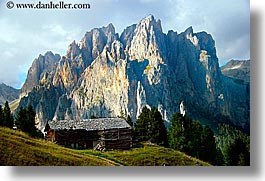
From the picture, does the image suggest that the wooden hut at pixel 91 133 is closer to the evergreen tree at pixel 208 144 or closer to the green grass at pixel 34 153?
the green grass at pixel 34 153

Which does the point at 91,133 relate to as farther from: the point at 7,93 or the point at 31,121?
the point at 7,93

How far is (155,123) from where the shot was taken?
517cm

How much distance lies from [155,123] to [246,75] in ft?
2.92

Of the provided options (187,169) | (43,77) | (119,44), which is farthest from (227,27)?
(43,77)

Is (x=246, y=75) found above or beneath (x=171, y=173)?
above

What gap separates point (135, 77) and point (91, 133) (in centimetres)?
62

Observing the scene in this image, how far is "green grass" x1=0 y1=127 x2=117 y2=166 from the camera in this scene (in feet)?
16.2

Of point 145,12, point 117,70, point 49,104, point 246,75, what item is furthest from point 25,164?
point 246,75

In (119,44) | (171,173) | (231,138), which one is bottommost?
(171,173)

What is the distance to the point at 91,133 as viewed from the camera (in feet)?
16.8

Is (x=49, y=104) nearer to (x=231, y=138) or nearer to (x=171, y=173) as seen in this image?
(x=171, y=173)

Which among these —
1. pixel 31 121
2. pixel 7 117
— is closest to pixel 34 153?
pixel 31 121

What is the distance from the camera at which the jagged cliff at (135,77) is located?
5.11m

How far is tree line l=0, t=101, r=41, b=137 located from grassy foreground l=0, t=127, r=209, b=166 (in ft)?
0.16
